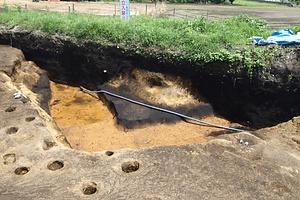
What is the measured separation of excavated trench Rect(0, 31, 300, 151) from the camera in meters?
8.20

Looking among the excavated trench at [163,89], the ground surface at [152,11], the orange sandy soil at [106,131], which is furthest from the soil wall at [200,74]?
the ground surface at [152,11]

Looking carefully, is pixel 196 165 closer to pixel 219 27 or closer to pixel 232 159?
pixel 232 159

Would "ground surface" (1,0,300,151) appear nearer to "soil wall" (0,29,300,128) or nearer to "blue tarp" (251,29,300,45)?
"soil wall" (0,29,300,128)

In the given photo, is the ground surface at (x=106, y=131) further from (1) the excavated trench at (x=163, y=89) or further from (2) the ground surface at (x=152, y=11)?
(2) the ground surface at (x=152, y=11)

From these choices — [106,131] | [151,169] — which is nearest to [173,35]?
[106,131]

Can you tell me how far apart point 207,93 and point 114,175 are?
5138 millimetres

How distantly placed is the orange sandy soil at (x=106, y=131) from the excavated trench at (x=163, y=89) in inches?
1.9

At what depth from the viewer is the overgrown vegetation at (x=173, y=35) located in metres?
8.38

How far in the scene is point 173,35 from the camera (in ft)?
30.3

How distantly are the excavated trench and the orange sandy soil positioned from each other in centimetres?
5

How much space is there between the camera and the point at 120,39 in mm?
9492

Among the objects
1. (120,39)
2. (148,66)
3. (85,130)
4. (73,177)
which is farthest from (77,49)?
(73,177)

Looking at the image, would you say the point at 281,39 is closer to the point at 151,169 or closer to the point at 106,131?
the point at 106,131

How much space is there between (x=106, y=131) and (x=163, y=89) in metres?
2.10
